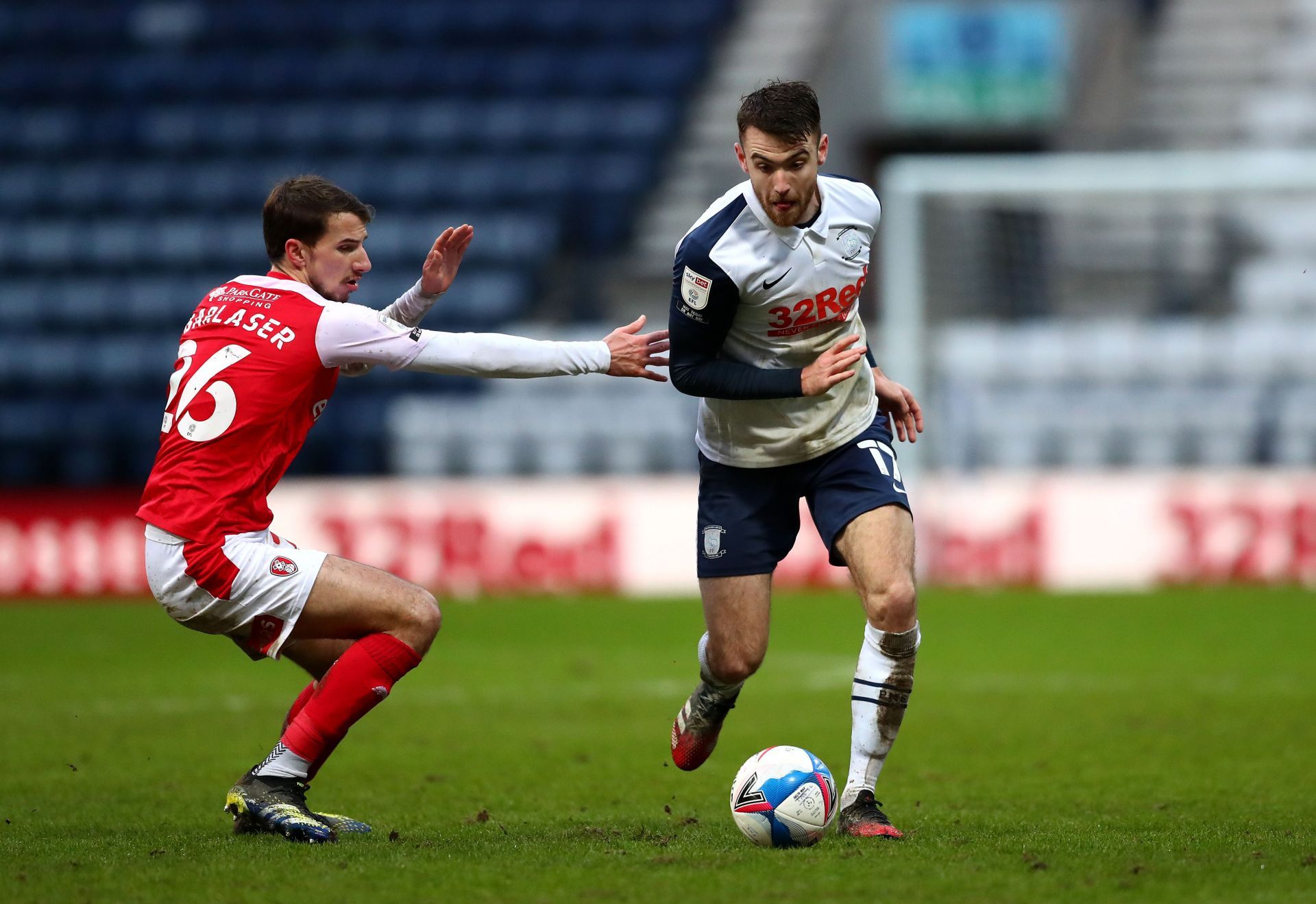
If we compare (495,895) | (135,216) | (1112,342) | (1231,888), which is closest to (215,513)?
(495,895)

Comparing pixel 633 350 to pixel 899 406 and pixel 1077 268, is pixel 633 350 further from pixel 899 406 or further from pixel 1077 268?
pixel 1077 268

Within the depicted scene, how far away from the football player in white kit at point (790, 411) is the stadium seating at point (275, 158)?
13132 millimetres

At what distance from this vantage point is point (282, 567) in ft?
16.8

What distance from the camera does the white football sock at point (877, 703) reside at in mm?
5340

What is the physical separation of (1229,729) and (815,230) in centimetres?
369

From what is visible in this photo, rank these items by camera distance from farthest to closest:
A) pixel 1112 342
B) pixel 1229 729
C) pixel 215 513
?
pixel 1112 342 → pixel 1229 729 → pixel 215 513

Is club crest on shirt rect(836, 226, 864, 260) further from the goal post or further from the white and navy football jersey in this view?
the goal post

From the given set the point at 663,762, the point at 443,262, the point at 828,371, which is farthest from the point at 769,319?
the point at 663,762

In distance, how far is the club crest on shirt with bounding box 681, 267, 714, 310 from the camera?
17.5 ft

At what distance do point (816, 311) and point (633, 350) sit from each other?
622 millimetres

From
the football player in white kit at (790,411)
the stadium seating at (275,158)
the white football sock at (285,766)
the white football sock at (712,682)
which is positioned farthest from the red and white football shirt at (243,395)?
the stadium seating at (275,158)

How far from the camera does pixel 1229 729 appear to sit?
25.7ft

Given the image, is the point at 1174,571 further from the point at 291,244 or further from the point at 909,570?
the point at 291,244

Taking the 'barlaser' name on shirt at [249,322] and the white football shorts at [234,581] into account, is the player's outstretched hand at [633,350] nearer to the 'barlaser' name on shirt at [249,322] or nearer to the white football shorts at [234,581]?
the 'barlaser' name on shirt at [249,322]
